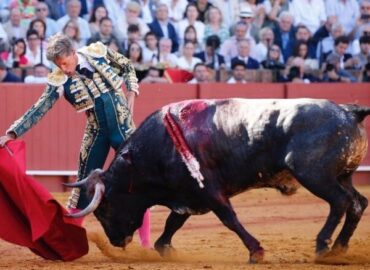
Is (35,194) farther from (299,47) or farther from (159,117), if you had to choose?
(299,47)

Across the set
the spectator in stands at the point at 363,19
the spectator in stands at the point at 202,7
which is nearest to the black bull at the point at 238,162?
the spectator in stands at the point at 202,7

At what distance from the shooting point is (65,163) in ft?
38.7

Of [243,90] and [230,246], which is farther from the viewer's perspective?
[243,90]

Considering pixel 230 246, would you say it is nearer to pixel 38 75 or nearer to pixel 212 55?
pixel 38 75

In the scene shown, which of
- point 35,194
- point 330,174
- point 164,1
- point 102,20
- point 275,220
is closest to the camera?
point 330,174

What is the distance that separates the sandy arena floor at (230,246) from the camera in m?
6.54

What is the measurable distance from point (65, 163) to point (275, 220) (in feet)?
10.4

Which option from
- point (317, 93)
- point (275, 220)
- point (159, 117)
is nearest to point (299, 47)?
point (317, 93)

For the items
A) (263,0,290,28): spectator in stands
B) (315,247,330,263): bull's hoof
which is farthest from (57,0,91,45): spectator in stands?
(315,247,330,263): bull's hoof

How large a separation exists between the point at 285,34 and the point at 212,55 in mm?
952

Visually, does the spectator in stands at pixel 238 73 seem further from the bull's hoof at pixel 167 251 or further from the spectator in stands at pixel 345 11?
the bull's hoof at pixel 167 251

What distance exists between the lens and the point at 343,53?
41.4 feet

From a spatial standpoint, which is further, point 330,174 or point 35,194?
point 35,194

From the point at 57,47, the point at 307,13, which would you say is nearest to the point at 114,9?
the point at 307,13
